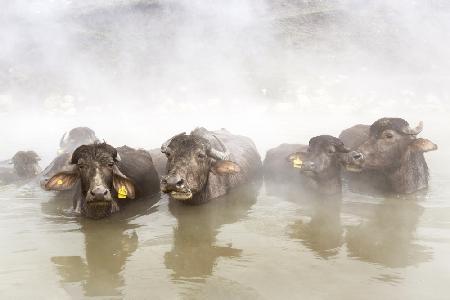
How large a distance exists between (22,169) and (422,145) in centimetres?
747

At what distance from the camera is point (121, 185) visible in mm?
5984

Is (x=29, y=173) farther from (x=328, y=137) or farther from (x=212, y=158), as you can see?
(x=328, y=137)

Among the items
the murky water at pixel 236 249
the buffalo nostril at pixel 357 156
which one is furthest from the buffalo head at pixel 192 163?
the buffalo nostril at pixel 357 156

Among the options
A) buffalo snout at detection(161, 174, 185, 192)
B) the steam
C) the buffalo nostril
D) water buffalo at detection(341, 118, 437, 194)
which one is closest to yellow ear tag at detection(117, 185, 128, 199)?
buffalo snout at detection(161, 174, 185, 192)

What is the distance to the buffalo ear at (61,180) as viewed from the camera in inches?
241

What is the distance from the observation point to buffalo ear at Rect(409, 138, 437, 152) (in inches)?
272

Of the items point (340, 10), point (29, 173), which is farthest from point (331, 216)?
point (340, 10)

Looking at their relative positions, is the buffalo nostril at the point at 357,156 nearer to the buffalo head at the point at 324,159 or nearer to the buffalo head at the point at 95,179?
the buffalo head at the point at 324,159

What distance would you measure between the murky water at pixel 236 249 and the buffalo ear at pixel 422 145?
681mm

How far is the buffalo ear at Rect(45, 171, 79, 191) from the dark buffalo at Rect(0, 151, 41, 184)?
340cm

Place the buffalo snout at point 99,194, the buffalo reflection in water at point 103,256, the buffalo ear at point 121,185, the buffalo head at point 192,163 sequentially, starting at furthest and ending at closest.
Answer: the buffalo head at point 192,163, the buffalo ear at point 121,185, the buffalo snout at point 99,194, the buffalo reflection in water at point 103,256

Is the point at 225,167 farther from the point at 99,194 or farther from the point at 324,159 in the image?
the point at 99,194

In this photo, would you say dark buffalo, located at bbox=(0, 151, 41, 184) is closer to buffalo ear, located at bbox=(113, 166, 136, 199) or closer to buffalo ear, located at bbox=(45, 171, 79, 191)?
buffalo ear, located at bbox=(45, 171, 79, 191)

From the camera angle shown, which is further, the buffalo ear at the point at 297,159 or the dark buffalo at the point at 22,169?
the dark buffalo at the point at 22,169
